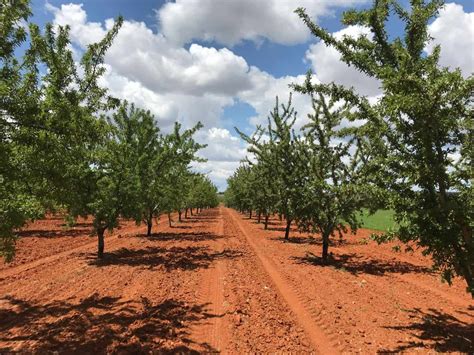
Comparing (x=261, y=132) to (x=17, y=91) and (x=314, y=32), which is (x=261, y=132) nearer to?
(x=314, y=32)

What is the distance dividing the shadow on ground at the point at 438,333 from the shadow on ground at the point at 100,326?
13.6ft

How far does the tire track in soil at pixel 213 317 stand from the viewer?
699 centimetres

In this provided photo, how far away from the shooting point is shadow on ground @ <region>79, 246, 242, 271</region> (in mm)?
14508

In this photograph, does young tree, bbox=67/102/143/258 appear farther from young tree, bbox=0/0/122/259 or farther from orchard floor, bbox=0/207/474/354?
young tree, bbox=0/0/122/259

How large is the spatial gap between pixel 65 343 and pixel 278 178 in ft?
55.1

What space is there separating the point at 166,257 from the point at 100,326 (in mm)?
8311

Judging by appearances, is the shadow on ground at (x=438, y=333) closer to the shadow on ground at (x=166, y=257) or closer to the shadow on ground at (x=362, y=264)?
the shadow on ground at (x=362, y=264)

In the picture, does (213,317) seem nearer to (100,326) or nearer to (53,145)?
(100,326)

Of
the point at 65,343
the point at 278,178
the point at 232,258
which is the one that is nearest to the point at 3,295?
the point at 65,343

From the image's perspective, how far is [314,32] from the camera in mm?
8227

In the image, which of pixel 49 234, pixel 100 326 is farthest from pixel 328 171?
pixel 49 234

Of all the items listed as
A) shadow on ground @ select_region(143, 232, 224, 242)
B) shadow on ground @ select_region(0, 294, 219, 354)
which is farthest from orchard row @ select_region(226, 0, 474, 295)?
shadow on ground @ select_region(143, 232, 224, 242)

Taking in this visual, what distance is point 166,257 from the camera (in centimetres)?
1609

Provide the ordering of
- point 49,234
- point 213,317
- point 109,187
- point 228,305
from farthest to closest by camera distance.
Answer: point 49,234 < point 109,187 < point 228,305 < point 213,317
